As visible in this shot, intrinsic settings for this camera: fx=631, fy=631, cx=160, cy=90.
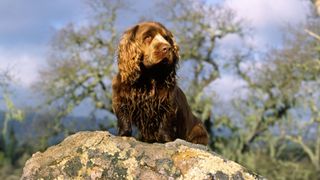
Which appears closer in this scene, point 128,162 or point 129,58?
point 128,162

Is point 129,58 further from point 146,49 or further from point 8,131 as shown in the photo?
point 8,131

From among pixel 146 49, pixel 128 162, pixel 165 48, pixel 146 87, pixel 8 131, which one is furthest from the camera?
pixel 8 131

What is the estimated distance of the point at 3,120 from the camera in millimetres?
37594

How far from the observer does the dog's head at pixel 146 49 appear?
5.75m

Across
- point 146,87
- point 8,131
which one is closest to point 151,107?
point 146,87

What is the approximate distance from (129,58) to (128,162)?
178 centimetres

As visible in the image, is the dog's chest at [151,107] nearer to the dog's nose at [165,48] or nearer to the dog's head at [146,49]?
the dog's head at [146,49]

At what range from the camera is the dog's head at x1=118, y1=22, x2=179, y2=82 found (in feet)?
18.9

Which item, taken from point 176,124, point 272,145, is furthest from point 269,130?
point 176,124

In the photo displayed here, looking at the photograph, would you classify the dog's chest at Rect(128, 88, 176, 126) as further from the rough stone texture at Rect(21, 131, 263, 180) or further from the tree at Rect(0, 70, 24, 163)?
the tree at Rect(0, 70, 24, 163)

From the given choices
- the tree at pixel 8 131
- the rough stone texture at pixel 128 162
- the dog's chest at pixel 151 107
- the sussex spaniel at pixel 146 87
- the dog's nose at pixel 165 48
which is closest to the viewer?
the rough stone texture at pixel 128 162

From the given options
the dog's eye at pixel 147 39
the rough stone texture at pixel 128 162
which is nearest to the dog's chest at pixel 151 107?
the dog's eye at pixel 147 39

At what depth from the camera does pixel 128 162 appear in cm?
443

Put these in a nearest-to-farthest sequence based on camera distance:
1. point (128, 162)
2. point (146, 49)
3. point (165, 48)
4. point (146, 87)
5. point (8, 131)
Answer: point (128, 162), point (165, 48), point (146, 49), point (146, 87), point (8, 131)
